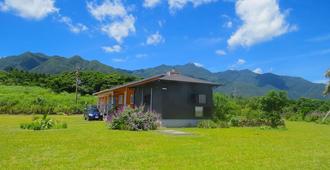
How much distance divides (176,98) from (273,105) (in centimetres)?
778

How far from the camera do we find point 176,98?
28.8 m

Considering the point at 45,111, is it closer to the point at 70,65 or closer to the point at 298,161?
the point at 298,161

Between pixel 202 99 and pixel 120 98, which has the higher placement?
pixel 120 98

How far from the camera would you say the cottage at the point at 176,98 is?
28172 millimetres

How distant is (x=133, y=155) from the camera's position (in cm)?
1120

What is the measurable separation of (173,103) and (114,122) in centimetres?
675

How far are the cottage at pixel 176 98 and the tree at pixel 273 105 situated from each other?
15.5ft

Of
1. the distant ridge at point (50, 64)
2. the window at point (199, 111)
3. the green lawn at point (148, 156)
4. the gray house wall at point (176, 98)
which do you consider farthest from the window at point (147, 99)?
the distant ridge at point (50, 64)

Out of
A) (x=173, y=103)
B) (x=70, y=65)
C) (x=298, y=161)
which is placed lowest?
(x=298, y=161)

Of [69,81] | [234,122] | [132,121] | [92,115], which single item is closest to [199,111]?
[234,122]

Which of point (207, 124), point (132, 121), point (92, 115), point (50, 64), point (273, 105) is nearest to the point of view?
point (132, 121)

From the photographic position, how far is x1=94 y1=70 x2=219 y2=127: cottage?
92.4 ft

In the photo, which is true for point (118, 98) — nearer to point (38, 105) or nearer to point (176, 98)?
point (176, 98)

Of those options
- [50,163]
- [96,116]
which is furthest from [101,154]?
[96,116]
